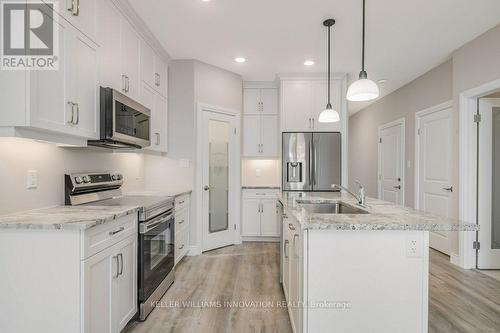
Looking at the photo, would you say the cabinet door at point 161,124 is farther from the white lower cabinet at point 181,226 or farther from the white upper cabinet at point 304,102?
the white upper cabinet at point 304,102

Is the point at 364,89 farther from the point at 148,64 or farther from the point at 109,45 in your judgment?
the point at 148,64

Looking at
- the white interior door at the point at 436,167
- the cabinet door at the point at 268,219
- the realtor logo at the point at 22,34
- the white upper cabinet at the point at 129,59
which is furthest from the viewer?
the cabinet door at the point at 268,219

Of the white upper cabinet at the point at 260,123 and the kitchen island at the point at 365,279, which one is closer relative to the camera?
the kitchen island at the point at 365,279

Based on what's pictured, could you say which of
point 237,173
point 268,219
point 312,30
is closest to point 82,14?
point 312,30

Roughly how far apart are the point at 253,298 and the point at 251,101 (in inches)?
126

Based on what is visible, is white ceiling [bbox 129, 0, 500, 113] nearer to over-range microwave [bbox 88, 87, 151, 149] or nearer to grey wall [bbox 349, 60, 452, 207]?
grey wall [bbox 349, 60, 452, 207]

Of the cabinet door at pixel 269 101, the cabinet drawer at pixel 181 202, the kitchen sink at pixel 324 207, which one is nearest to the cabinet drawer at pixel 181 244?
the cabinet drawer at pixel 181 202

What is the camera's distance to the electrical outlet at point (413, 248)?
61.5 inches

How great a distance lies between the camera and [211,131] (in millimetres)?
4035

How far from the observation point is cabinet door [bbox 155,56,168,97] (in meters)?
3.41

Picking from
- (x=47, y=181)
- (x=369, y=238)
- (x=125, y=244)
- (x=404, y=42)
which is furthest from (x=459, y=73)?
(x=47, y=181)

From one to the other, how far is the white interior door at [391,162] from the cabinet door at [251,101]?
2.56 metres

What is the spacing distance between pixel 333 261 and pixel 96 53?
223 cm

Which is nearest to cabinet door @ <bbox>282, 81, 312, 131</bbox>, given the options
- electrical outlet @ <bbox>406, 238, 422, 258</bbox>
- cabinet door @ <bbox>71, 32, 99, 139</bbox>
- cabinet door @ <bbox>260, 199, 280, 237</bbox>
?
cabinet door @ <bbox>260, 199, 280, 237</bbox>
